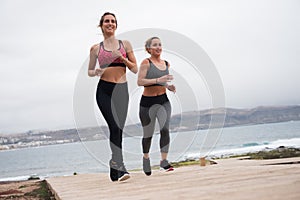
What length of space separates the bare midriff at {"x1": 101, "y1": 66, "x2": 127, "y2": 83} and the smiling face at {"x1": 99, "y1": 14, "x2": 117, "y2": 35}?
0.45 m

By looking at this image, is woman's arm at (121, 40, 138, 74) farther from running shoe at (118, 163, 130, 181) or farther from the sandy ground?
the sandy ground

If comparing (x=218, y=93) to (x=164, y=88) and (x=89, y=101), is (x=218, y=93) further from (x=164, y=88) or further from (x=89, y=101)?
(x=89, y=101)

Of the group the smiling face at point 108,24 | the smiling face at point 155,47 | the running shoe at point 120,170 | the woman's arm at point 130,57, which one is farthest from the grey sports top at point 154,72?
the running shoe at point 120,170

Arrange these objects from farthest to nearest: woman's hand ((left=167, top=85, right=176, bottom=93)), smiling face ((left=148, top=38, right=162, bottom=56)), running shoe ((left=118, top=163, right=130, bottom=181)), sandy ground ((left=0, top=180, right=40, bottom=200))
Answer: sandy ground ((left=0, top=180, right=40, bottom=200)) < smiling face ((left=148, top=38, right=162, bottom=56)) < woman's hand ((left=167, top=85, right=176, bottom=93)) < running shoe ((left=118, top=163, right=130, bottom=181))

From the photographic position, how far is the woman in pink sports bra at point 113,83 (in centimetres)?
423

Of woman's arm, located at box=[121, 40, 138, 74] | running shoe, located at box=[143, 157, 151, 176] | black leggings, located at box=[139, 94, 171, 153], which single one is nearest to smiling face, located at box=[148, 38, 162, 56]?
woman's arm, located at box=[121, 40, 138, 74]

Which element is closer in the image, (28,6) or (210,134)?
(210,134)

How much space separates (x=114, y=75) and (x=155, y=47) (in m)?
0.86

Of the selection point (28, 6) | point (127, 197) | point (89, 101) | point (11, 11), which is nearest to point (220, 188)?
point (127, 197)

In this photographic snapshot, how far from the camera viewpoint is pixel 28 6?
1795cm

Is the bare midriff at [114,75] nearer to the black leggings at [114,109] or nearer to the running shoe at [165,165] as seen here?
the black leggings at [114,109]

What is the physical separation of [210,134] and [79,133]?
1599 mm

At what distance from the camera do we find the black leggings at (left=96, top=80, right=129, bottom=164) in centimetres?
423

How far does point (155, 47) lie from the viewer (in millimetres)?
4914
